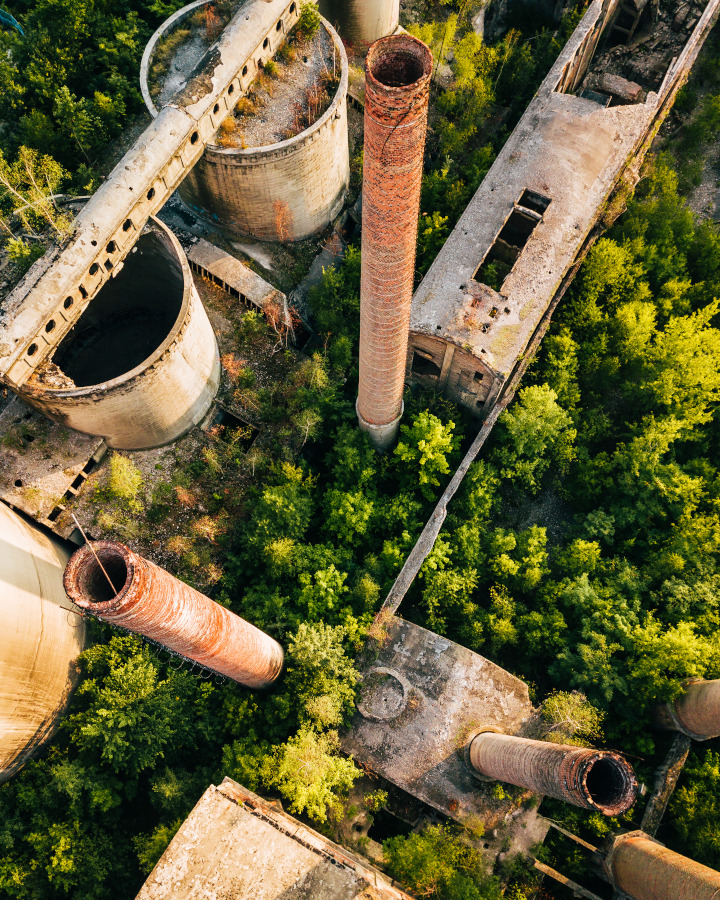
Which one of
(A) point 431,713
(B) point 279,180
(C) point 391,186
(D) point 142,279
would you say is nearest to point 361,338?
(C) point 391,186

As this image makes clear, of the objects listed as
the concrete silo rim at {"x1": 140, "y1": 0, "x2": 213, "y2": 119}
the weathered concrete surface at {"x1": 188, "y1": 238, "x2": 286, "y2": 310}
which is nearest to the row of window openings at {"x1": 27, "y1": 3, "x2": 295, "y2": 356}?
the concrete silo rim at {"x1": 140, "y1": 0, "x2": 213, "y2": 119}

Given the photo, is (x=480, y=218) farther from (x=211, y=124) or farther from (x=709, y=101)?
(x=709, y=101)

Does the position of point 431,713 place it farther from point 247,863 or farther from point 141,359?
point 141,359

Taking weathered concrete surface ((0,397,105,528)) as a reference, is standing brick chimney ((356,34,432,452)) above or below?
above

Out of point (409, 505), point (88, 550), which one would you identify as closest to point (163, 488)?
point (409, 505)

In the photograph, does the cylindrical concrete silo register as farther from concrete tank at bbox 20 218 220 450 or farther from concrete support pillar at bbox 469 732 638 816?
concrete support pillar at bbox 469 732 638 816

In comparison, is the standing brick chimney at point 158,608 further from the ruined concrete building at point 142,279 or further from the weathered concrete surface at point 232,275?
the weathered concrete surface at point 232,275
